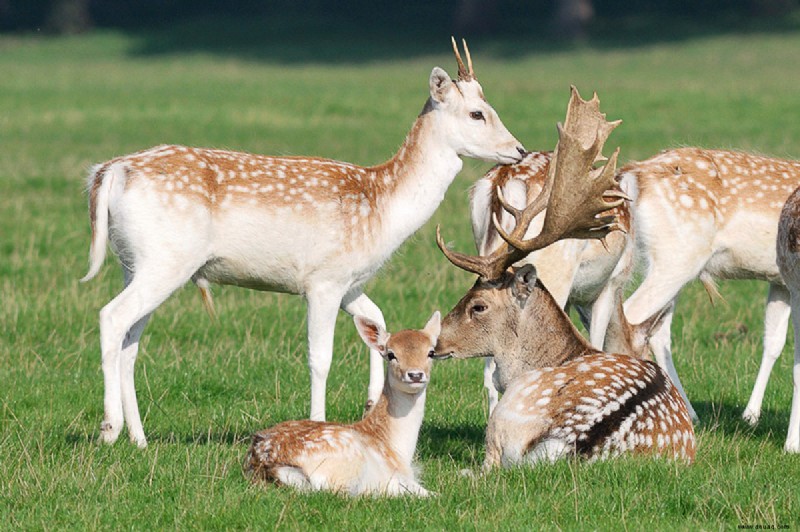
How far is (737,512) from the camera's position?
495 centimetres

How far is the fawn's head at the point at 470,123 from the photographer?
7098 mm

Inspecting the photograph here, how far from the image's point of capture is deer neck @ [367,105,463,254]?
7086mm

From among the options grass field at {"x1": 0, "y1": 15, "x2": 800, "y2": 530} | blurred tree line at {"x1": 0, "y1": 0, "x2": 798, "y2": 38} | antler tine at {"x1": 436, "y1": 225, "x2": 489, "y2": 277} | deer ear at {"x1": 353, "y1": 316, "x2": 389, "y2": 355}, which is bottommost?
blurred tree line at {"x1": 0, "y1": 0, "x2": 798, "y2": 38}

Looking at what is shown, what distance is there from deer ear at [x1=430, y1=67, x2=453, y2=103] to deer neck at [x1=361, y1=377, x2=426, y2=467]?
1983mm

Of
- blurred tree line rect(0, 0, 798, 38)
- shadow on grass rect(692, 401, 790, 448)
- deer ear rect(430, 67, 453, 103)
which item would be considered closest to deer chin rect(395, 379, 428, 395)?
shadow on grass rect(692, 401, 790, 448)

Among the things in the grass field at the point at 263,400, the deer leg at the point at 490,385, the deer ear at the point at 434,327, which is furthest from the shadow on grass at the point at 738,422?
the deer ear at the point at 434,327

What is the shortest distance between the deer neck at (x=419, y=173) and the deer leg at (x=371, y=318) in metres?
0.44

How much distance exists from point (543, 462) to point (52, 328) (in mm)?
4740

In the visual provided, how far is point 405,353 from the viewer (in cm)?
562

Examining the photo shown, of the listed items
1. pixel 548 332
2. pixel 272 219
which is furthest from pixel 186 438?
pixel 548 332

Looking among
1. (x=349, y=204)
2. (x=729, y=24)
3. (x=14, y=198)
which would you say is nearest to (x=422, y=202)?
(x=349, y=204)

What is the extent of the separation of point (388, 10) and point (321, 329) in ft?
171

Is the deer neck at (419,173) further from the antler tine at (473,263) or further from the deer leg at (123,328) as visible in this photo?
the deer leg at (123,328)

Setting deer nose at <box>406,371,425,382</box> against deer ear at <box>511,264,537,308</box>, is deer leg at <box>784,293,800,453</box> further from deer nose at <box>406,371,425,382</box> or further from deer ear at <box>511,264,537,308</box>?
deer nose at <box>406,371,425,382</box>
